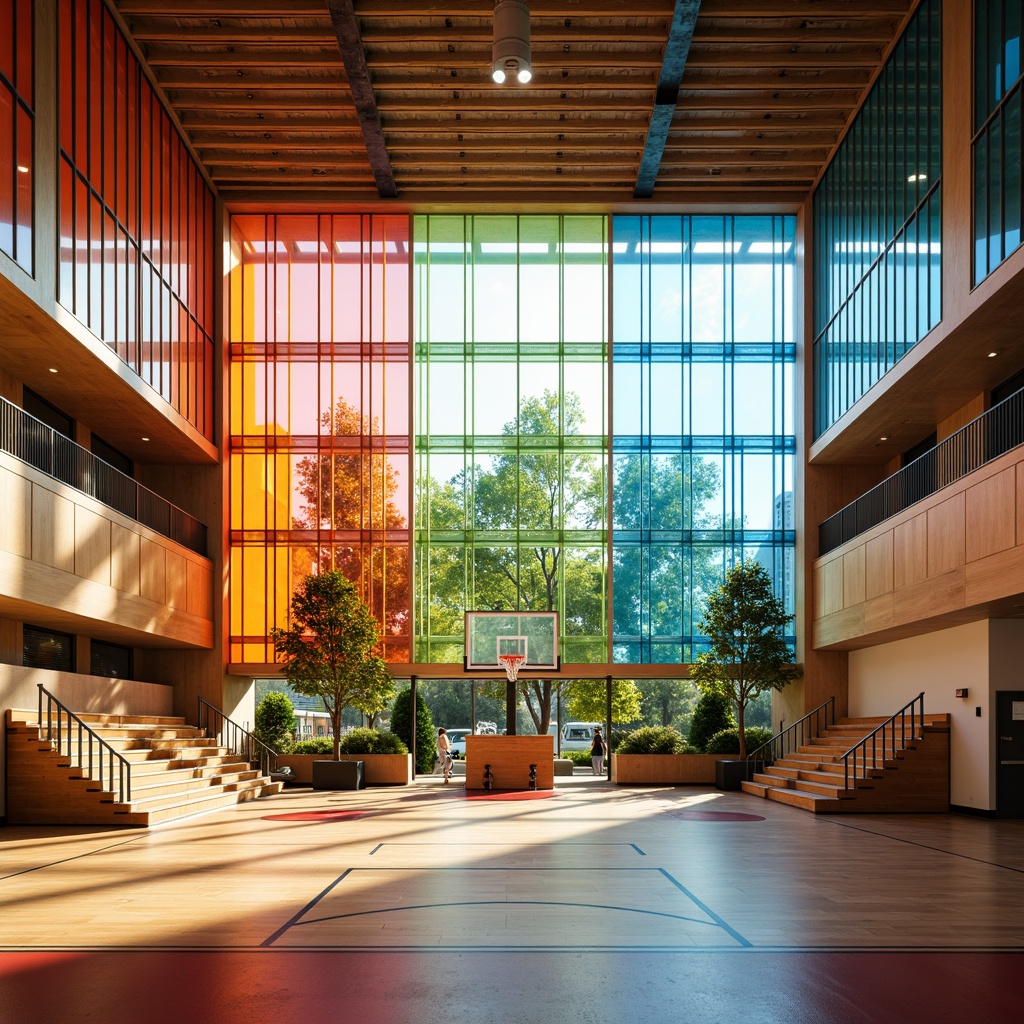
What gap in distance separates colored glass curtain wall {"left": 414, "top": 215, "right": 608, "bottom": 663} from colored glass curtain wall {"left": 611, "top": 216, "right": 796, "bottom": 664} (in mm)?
698

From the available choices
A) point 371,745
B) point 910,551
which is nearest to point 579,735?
point 371,745

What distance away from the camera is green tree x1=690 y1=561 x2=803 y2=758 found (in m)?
28.1

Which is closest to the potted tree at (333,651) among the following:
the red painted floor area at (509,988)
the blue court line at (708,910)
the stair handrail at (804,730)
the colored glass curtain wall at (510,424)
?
the colored glass curtain wall at (510,424)

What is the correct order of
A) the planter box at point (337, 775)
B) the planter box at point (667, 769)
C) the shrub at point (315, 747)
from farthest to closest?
the shrub at point (315, 747) → the planter box at point (667, 769) → the planter box at point (337, 775)

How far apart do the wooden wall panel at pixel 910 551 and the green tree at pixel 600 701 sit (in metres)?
19.8

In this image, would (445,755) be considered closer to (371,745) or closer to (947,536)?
(371,745)

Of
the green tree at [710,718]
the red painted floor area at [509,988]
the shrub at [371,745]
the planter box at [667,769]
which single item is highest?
the red painted floor area at [509,988]

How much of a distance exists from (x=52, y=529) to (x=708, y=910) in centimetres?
1392

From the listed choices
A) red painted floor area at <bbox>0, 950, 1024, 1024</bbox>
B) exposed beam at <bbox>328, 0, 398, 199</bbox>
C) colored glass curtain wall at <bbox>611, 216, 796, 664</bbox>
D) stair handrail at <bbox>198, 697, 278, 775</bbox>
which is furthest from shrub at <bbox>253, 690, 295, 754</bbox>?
red painted floor area at <bbox>0, 950, 1024, 1024</bbox>

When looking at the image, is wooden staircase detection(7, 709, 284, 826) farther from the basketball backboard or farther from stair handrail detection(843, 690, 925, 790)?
stair handrail detection(843, 690, 925, 790)

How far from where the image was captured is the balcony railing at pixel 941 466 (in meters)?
19.0

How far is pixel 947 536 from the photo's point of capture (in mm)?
20250

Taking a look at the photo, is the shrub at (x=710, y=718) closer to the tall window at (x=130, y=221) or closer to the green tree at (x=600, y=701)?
the green tree at (x=600, y=701)

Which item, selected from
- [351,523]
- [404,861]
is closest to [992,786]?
[404,861]
